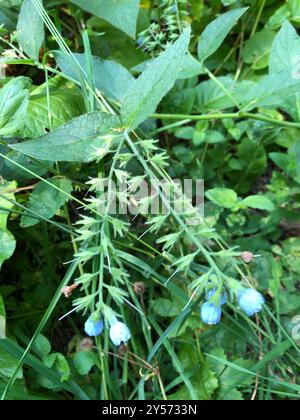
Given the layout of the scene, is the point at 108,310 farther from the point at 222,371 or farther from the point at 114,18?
the point at 114,18

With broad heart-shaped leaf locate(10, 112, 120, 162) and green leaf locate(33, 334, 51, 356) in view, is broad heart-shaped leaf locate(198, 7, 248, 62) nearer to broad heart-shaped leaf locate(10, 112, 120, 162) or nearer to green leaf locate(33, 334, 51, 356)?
broad heart-shaped leaf locate(10, 112, 120, 162)

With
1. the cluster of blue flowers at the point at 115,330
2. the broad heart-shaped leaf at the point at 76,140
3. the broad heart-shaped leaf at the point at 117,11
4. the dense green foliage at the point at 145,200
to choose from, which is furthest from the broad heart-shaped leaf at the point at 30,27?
the cluster of blue flowers at the point at 115,330

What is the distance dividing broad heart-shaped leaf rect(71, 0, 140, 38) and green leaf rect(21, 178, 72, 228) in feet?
1.06

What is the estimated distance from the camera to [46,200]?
0.92m

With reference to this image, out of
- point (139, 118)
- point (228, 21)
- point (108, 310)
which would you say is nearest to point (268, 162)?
point (228, 21)

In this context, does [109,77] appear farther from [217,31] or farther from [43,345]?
[43,345]

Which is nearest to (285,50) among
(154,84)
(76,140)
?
(154,84)

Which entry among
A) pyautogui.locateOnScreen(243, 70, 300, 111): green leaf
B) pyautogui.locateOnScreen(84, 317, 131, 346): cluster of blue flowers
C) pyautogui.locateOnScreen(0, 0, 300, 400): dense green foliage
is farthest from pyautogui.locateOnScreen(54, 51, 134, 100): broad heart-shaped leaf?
pyautogui.locateOnScreen(84, 317, 131, 346): cluster of blue flowers

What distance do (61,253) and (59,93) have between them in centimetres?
38

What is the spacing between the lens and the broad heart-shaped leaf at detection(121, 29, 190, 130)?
75 centimetres

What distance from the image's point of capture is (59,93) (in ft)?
3.33

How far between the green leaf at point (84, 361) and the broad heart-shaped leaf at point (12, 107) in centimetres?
49

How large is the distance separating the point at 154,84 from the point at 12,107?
9.3 inches
